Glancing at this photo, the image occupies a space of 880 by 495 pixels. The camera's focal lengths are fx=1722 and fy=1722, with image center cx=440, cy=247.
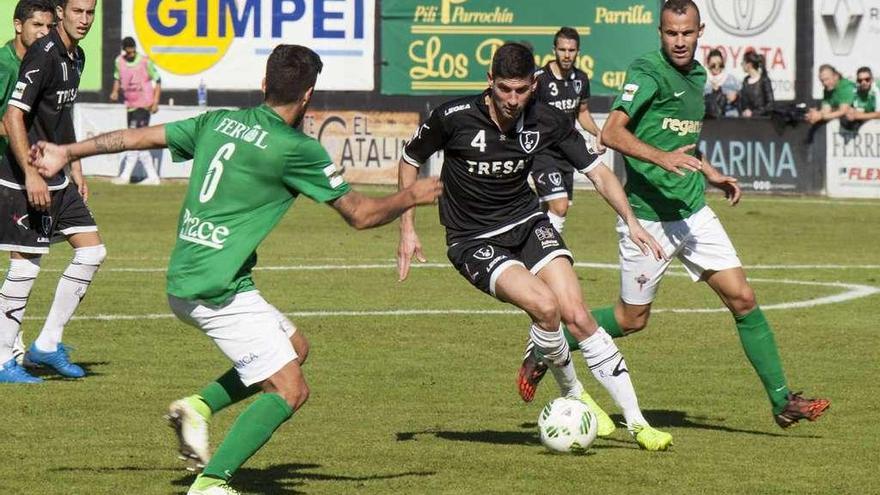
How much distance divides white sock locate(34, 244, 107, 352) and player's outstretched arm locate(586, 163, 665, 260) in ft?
13.0

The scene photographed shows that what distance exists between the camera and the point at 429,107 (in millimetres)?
34906

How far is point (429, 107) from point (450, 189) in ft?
81.2

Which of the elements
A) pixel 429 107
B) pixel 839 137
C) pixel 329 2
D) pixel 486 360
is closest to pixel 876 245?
pixel 839 137

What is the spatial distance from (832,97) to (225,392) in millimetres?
25825

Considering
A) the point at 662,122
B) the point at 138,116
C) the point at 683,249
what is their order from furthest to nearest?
1. the point at 138,116
2. the point at 683,249
3. the point at 662,122

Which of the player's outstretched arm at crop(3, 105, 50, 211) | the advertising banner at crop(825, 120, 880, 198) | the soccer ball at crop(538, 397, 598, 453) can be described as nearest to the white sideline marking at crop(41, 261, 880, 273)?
the player's outstretched arm at crop(3, 105, 50, 211)

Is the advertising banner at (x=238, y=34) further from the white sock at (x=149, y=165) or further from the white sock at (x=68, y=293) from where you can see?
the white sock at (x=68, y=293)

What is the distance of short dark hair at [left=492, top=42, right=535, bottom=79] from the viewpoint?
31.1ft

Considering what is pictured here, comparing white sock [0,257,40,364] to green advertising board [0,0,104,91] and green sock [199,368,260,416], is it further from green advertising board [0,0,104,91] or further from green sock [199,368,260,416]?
green advertising board [0,0,104,91]

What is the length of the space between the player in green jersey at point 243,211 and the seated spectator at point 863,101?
81.9 ft

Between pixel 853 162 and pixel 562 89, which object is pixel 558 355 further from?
pixel 853 162

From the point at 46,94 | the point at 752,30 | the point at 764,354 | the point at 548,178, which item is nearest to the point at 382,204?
the point at 764,354

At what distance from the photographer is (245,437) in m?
7.81

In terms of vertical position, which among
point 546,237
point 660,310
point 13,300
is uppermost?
point 546,237
